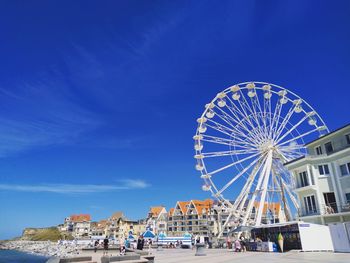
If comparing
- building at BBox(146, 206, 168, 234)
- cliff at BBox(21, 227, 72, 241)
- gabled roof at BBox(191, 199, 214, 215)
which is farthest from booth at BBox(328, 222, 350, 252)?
cliff at BBox(21, 227, 72, 241)

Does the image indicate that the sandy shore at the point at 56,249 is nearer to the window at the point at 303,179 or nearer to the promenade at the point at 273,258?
the promenade at the point at 273,258

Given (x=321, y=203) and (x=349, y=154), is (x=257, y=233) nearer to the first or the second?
(x=321, y=203)

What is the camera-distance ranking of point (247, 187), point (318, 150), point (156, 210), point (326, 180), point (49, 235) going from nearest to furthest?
point (326, 180), point (318, 150), point (247, 187), point (156, 210), point (49, 235)

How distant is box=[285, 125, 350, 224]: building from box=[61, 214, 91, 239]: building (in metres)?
137

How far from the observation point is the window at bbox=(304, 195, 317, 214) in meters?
32.7

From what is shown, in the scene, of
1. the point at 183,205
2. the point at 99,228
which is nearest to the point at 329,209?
the point at 183,205

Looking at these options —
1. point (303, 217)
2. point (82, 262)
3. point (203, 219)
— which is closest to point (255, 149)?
point (303, 217)

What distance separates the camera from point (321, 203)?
3162 cm

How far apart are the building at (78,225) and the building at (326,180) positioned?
450 ft

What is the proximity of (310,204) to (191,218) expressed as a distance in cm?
6894

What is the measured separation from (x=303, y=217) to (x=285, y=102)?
49.5 feet

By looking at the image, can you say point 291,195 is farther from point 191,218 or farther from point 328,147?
point 191,218

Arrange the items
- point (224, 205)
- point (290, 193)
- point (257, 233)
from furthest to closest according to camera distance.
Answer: point (224, 205) → point (290, 193) → point (257, 233)

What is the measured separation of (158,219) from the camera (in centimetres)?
11138
